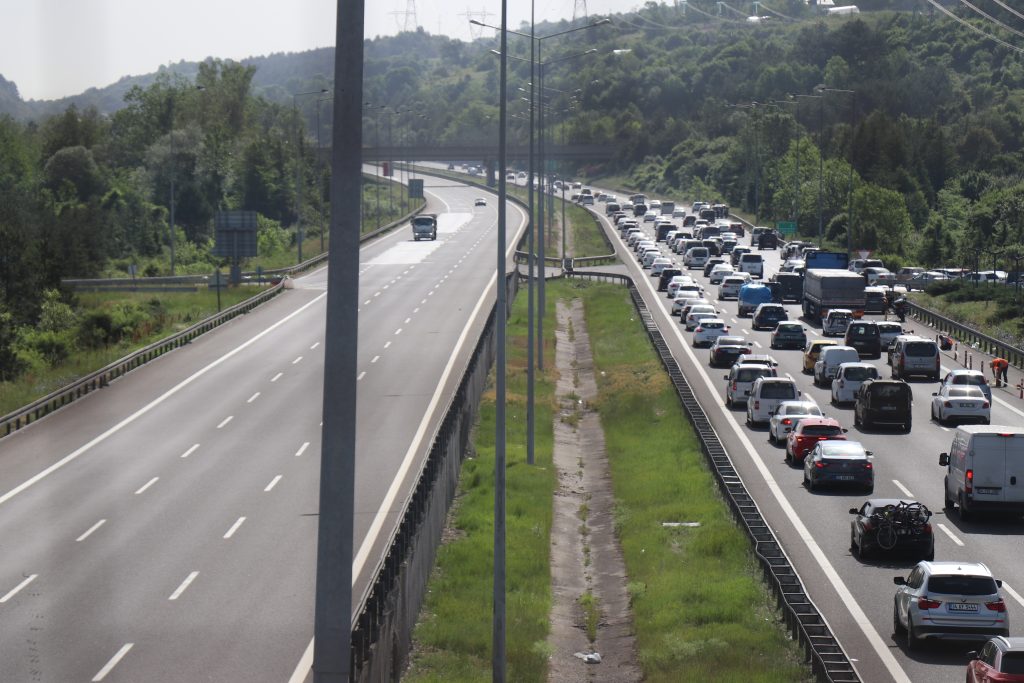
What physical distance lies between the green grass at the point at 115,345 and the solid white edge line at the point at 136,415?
14.4 feet

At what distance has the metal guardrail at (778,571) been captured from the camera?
21.9 metres

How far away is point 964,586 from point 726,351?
40.6 meters

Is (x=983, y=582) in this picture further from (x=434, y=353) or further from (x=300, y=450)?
(x=434, y=353)

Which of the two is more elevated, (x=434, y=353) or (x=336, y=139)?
(x=336, y=139)

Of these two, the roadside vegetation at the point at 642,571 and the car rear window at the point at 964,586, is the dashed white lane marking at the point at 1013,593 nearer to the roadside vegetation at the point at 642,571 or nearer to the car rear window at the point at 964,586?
the car rear window at the point at 964,586

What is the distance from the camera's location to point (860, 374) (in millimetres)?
53125

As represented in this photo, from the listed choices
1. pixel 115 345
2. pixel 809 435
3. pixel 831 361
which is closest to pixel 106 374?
pixel 115 345

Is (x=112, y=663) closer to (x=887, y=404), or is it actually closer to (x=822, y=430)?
(x=822, y=430)

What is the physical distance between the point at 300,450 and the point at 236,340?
995 inches

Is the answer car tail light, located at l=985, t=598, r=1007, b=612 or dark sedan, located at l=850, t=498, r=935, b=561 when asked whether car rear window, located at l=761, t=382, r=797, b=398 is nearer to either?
dark sedan, located at l=850, t=498, r=935, b=561

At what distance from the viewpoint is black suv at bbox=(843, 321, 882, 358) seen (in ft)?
216

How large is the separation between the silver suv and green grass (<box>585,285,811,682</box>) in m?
2.01

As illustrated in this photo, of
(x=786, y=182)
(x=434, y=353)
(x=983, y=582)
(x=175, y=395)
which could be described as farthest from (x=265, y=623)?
(x=786, y=182)

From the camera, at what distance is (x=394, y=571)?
78.9 feet
